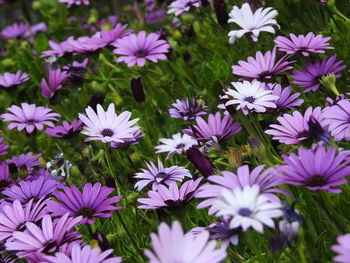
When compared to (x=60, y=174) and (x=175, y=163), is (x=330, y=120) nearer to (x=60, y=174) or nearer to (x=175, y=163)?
(x=175, y=163)

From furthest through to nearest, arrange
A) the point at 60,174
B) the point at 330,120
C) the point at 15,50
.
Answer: the point at 15,50 → the point at 60,174 → the point at 330,120

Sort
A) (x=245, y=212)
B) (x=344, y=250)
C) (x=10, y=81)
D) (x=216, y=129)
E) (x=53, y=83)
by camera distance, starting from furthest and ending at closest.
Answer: (x=10, y=81), (x=53, y=83), (x=216, y=129), (x=245, y=212), (x=344, y=250)

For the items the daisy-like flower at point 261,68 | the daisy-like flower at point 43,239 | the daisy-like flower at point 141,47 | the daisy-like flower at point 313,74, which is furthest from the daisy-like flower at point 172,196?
the daisy-like flower at point 141,47

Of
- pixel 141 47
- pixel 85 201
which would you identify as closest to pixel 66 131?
pixel 85 201

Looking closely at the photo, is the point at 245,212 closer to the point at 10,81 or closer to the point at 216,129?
the point at 216,129

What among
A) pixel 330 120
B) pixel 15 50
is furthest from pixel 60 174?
pixel 15 50

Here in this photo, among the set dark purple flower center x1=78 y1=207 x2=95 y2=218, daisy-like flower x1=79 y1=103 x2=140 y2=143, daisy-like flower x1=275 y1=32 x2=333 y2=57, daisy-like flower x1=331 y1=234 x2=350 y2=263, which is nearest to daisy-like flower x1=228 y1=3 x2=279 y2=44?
daisy-like flower x1=275 y1=32 x2=333 y2=57

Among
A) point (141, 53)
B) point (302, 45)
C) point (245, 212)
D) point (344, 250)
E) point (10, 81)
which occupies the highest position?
point (10, 81)
